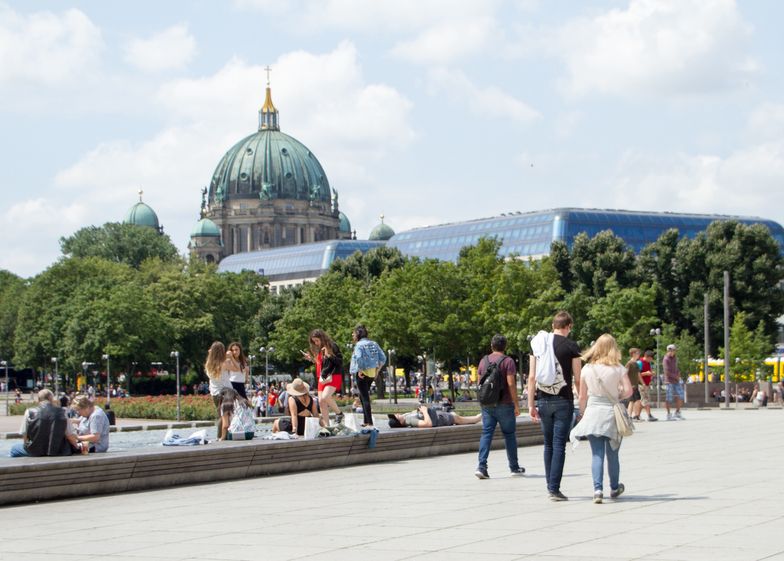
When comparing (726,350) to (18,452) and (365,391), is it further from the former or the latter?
(18,452)

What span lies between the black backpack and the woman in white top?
8.62 ft

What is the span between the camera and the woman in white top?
15.2m

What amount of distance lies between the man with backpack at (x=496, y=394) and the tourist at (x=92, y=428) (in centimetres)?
506

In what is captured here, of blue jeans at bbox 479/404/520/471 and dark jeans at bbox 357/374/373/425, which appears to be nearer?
blue jeans at bbox 479/404/520/471

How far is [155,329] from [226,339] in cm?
1062

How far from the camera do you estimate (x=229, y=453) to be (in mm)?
19016

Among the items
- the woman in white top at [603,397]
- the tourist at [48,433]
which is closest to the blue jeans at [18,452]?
the tourist at [48,433]

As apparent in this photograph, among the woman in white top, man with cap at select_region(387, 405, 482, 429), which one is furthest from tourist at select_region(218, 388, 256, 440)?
the woman in white top

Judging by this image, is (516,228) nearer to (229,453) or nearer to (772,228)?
(772,228)

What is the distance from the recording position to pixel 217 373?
69.6 ft

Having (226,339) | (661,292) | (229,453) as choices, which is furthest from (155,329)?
(229,453)

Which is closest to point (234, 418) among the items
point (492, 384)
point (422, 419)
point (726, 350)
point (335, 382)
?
point (335, 382)

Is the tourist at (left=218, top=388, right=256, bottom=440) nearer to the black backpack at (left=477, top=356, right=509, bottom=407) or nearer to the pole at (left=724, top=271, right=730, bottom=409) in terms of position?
the black backpack at (left=477, top=356, right=509, bottom=407)

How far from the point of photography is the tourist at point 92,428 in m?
19.1
